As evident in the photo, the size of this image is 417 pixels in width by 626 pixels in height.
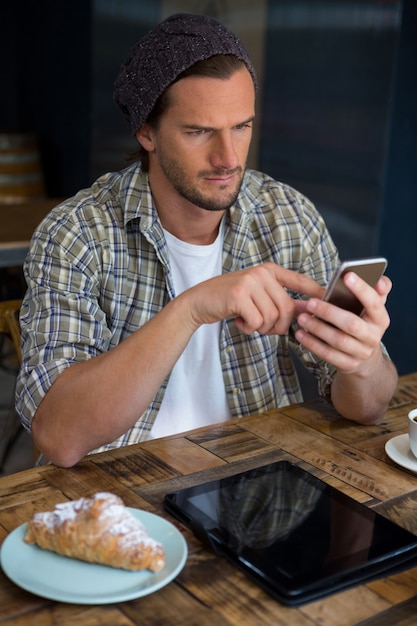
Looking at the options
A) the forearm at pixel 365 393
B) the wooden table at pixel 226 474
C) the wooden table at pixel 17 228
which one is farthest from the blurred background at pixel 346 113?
the forearm at pixel 365 393

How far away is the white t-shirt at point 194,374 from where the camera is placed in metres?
1.69

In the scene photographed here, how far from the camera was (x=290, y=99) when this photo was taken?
3186 mm

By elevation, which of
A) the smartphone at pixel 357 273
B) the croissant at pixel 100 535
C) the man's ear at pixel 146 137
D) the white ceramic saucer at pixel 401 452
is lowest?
Result: the white ceramic saucer at pixel 401 452

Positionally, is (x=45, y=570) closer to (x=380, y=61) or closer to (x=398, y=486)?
(x=398, y=486)

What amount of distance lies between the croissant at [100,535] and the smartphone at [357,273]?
1.40 ft

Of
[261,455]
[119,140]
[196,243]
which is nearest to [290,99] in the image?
[119,140]

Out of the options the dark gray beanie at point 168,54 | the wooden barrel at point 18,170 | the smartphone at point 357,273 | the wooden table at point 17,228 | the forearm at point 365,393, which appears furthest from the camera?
the wooden barrel at point 18,170

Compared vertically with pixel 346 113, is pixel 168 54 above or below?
above

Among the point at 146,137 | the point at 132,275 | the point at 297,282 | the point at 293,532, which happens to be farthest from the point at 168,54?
the point at 293,532

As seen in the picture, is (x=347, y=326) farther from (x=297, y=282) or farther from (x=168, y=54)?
(x=168, y=54)

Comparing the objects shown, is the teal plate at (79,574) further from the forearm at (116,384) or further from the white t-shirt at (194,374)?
the white t-shirt at (194,374)

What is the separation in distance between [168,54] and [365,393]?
744 mm

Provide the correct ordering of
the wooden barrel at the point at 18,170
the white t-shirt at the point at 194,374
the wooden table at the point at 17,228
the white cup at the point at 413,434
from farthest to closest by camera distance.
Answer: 1. the wooden barrel at the point at 18,170
2. the wooden table at the point at 17,228
3. the white t-shirt at the point at 194,374
4. the white cup at the point at 413,434

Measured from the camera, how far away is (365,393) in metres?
1.41
